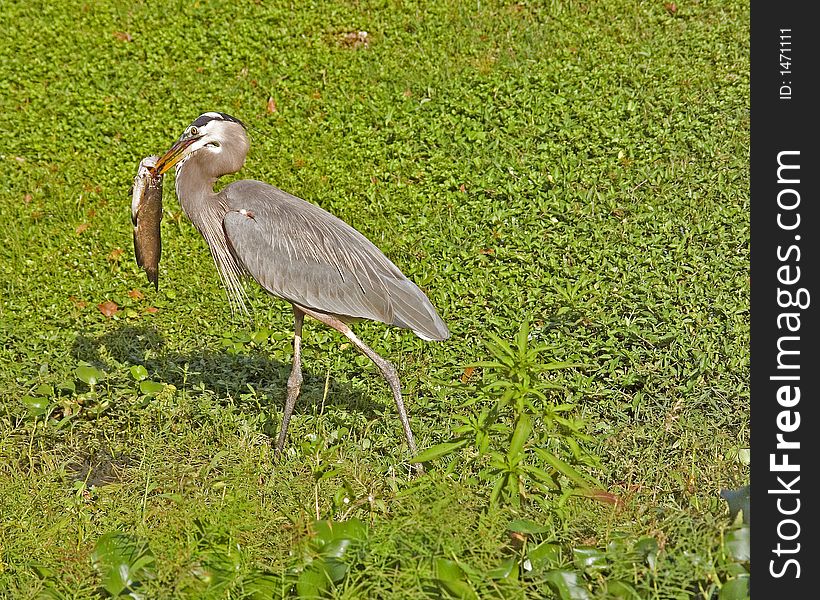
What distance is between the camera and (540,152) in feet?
25.0

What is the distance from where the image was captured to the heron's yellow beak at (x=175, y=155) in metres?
5.33

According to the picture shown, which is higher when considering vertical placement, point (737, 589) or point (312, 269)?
point (312, 269)

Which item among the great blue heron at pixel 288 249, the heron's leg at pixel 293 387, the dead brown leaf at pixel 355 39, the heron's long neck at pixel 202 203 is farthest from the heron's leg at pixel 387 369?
the dead brown leaf at pixel 355 39

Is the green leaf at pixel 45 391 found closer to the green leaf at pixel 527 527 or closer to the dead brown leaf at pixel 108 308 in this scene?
the dead brown leaf at pixel 108 308

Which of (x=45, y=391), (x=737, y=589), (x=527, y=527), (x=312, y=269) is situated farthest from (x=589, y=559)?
(x=45, y=391)

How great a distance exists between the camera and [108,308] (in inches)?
267

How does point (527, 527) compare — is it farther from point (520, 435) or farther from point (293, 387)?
point (293, 387)

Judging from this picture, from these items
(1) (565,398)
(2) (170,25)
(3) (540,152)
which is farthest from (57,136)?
(1) (565,398)

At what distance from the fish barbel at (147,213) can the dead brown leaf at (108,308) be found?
4.04 feet

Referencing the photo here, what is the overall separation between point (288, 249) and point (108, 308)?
6.56 feet

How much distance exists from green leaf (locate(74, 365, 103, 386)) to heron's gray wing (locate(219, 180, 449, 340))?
1.03 metres

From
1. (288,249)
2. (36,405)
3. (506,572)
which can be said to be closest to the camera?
(506,572)

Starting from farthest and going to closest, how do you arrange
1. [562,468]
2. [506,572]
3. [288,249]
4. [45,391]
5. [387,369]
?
[45,391] < [288,249] < [387,369] < [562,468] < [506,572]

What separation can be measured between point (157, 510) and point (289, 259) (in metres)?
1.56
